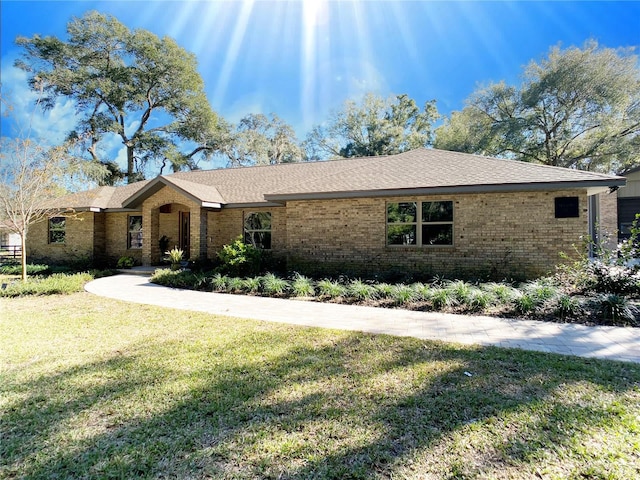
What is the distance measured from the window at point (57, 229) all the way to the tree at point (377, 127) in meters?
25.2

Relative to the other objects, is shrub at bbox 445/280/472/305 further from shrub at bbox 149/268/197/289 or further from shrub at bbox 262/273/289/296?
shrub at bbox 149/268/197/289

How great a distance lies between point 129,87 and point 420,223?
29388mm

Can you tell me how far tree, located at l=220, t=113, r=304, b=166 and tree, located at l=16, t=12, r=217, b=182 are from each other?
91.0 inches

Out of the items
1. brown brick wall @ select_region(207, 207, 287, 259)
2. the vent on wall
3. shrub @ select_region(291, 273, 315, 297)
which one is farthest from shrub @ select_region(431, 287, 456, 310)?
brown brick wall @ select_region(207, 207, 287, 259)

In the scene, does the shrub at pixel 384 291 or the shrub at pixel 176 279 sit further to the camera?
the shrub at pixel 176 279

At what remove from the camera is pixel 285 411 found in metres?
3.12

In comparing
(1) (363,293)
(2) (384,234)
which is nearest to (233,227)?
(2) (384,234)

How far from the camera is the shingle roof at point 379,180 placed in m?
9.33

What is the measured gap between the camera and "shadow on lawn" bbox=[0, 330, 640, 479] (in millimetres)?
2459

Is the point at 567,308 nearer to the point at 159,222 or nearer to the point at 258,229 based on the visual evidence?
the point at 258,229

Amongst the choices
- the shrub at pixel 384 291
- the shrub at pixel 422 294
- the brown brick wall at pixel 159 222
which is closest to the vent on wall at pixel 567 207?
the shrub at pixel 422 294

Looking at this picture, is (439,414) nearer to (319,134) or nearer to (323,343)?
(323,343)

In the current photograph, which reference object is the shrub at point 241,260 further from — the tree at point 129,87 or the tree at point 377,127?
the tree at point 377,127

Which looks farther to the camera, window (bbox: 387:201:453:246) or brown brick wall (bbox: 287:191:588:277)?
window (bbox: 387:201:453:246)
